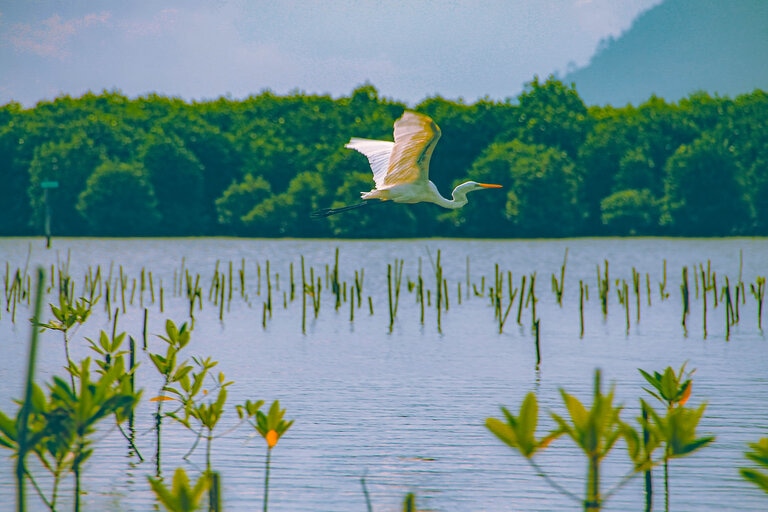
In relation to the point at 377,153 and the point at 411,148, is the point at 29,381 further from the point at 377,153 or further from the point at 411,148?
the point at 377,153

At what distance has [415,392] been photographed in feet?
44.2

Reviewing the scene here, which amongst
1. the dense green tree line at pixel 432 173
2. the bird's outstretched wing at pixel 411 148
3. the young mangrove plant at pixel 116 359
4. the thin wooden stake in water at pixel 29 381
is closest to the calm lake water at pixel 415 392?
the young mangrove plant at pixel 116 359

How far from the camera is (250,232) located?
7438 centimetres

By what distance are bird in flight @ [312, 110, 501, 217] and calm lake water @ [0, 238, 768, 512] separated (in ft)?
8.55

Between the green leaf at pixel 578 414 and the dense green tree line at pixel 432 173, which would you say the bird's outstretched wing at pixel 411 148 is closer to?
the green leaf at pixel 578 414

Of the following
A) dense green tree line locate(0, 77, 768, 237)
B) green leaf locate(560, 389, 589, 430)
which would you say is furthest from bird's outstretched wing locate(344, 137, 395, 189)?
dense green tree line locate(0, 77, 768, 237)

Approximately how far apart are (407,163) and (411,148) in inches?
18.0

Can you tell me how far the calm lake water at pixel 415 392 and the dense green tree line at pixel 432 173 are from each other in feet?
131

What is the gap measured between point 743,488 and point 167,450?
5.28 metres

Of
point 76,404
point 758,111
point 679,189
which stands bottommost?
point 76,404

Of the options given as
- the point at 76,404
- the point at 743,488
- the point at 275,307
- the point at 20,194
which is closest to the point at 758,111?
the point at 20,194

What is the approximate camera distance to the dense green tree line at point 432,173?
6900 cm

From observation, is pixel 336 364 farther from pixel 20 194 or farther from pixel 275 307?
pixel 20 194

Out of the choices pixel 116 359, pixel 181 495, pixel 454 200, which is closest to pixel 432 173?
pixel 454 200
